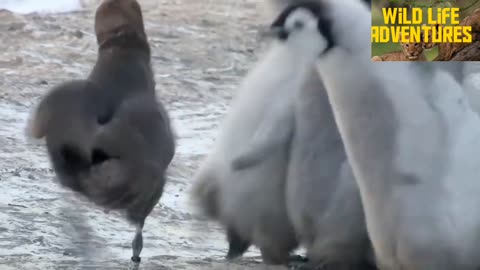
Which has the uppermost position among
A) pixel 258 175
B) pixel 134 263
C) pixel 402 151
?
pixel 402 151

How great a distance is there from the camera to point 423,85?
374 centimetres

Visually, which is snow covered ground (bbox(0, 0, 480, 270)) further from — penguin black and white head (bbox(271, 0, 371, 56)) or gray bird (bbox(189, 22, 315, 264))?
penguin black and white head (bbox(271, 0, 371, 56))

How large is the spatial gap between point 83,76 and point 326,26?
4.62m

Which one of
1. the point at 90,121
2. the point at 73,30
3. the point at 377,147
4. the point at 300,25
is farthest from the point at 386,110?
the point at 73,30

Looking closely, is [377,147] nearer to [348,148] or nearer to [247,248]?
[348,148]

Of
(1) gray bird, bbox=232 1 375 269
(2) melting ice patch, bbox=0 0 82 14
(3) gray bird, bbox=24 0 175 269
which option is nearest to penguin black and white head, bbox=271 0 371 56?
(1) gray bird, bbox=232 1 375 269

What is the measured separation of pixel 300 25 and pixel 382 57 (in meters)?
0.31

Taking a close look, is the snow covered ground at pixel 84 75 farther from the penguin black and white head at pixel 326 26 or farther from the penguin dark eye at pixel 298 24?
the penguin dark eye at pixel 298 24

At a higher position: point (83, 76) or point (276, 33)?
point (276, 33)

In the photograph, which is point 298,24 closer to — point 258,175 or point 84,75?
point 258,175

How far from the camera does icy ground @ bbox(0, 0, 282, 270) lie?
4.86m

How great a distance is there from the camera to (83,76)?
811 centimetres

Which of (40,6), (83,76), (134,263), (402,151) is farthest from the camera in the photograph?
(40,6)

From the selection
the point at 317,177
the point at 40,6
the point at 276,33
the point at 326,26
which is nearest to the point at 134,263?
the point at 317,177
